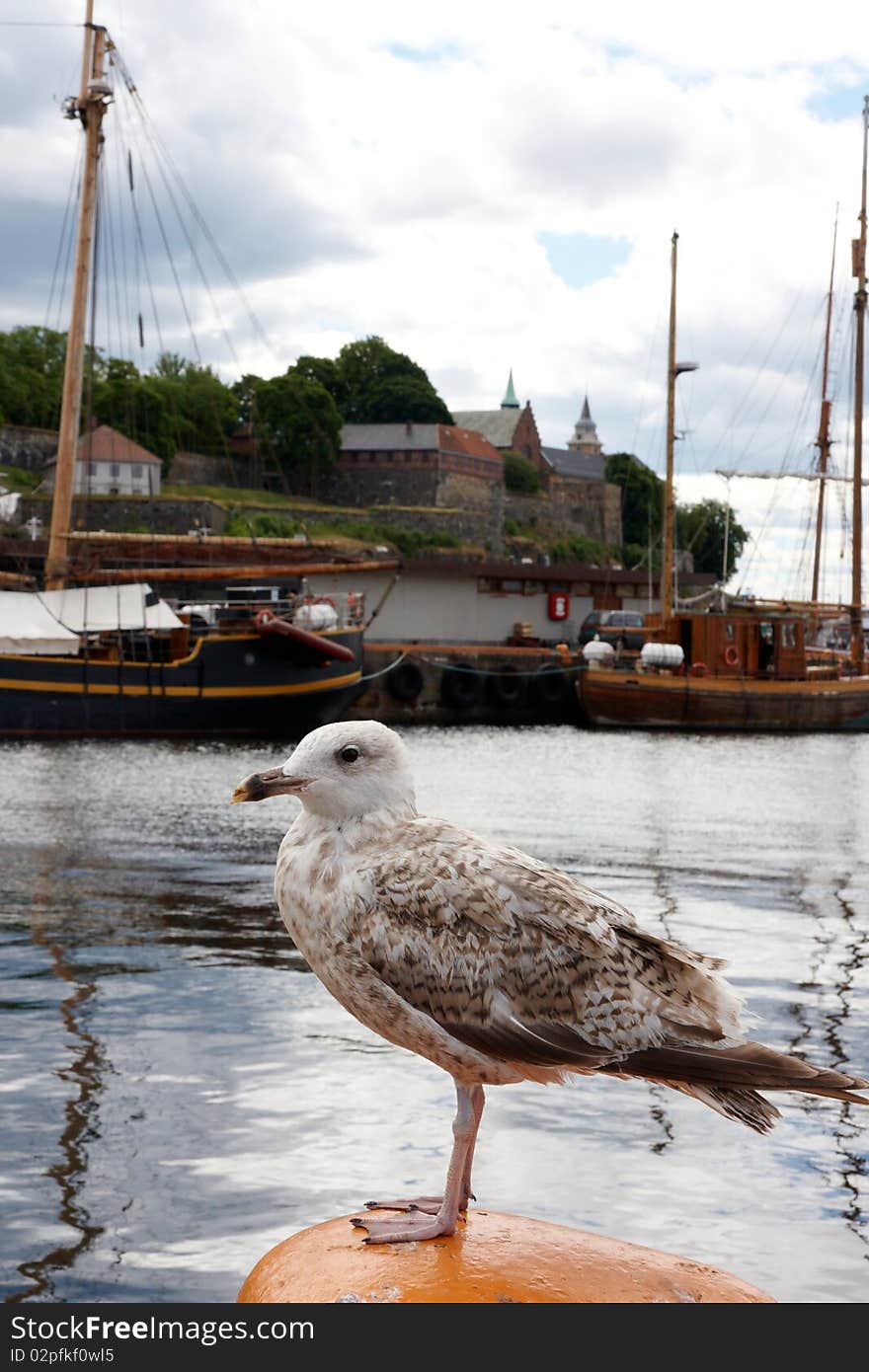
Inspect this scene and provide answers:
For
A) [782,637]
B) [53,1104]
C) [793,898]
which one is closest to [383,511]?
[782,637]

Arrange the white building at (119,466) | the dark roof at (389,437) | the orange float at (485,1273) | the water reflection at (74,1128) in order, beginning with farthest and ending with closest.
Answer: the dark roof at (389,437) < the white building at (119,466) < the water reflection at (74,1128) < the orange float at (485,1273)

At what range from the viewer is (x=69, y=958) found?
11.7 meters

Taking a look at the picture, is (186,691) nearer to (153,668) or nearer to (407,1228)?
→ (153,668)

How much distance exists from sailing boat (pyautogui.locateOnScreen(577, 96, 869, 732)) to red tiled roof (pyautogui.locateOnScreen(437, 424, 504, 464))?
70.7 metres

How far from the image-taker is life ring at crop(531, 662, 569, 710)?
5144 centimetres

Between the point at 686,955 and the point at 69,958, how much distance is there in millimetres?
8743

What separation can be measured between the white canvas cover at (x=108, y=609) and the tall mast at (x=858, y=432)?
27269 mm

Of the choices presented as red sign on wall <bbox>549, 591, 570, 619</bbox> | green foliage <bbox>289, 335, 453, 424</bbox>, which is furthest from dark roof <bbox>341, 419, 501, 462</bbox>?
red sign on wall <bbox>549, 591, 570, 619</bbox>

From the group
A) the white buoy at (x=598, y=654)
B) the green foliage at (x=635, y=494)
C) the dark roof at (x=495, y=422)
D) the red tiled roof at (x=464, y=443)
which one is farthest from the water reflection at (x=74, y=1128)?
the dark roof at (x=495, y=422)

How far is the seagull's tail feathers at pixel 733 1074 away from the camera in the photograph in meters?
3.46

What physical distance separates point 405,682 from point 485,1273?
4695 centimetres

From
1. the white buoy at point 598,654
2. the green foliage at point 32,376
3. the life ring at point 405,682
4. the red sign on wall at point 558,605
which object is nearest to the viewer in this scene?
the white buoy at point 598,654

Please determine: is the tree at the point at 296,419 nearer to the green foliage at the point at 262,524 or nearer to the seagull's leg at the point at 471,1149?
the green foliage at the point at 262,524
